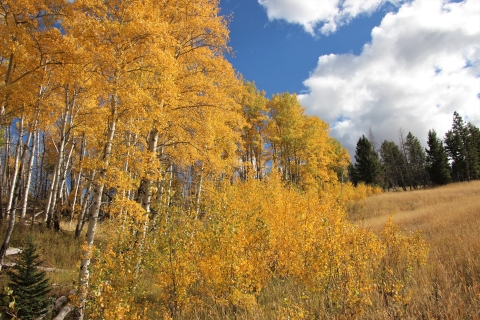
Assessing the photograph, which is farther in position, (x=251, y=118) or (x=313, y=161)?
(x=313, y=161)

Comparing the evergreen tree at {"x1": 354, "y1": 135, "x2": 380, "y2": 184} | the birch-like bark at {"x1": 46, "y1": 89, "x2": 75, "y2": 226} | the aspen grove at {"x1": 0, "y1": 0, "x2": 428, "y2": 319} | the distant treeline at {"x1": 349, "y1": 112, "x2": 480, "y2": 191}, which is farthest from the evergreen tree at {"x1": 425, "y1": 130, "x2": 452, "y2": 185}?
the birch-like bark at {"x1": 46, "y1": 89, "x2": 75, "y2": 226}

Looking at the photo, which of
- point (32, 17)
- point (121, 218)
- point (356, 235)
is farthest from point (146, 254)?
point (32, 17)

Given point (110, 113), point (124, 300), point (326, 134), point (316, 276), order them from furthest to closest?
1. point (326, 134)
2. point (110, 113)
3. point (316, 276)
4. point (124, 300)

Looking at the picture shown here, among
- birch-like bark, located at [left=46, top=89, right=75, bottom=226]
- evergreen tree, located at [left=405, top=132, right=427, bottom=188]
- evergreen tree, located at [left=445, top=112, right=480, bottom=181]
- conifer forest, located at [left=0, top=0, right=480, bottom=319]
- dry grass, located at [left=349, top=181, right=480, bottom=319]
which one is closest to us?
dry grass, located at [left=349, top=181, right=480, bottom=319]

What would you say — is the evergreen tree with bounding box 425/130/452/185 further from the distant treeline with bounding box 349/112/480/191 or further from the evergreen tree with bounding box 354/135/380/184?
the evergreen tree with bounding box 354/135/380/184

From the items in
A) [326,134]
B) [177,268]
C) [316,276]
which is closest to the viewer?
[316,276]

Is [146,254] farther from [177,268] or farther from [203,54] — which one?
[203,54]

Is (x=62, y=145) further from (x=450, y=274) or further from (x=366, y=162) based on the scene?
(x=366, y=162)

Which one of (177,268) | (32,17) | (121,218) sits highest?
(32,17)

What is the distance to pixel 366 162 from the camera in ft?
126

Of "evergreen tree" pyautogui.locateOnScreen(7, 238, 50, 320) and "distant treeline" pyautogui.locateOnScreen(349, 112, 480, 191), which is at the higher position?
"distant treeline" pyautogui.locateOnScreen(349, 112, 480, 191)

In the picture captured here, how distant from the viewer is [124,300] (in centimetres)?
363

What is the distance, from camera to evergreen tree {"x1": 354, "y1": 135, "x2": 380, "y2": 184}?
37.9 meters

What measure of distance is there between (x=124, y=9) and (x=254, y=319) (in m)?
6.53
